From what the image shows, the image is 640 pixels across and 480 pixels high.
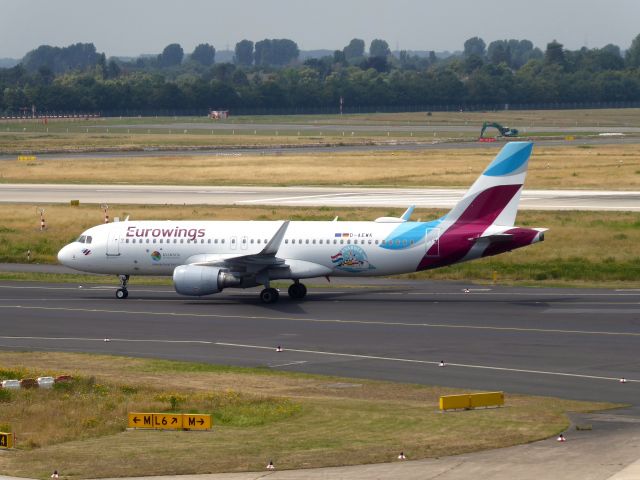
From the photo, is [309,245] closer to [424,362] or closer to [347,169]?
[424,362]

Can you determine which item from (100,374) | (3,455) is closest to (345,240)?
(100,374)

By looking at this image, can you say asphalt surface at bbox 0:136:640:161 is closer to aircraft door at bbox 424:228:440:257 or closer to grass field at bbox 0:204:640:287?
grass field at bbox 0:204:640:287

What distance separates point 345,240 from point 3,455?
30.5m

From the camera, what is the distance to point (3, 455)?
2930cm

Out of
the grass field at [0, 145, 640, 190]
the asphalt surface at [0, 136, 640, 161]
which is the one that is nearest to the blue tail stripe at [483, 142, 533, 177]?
the grass field at [0, 145, 640, 190]

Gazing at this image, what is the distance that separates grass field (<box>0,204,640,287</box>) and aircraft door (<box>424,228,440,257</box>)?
34.4ft

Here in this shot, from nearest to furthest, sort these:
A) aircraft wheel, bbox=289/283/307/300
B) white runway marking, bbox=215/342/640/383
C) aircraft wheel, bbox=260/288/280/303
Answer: white runway marking, bbox=215/342/640/383, aircraft wheel, bbox=260/288/280/303, aircraft wheel, bbox=289/283/307/300

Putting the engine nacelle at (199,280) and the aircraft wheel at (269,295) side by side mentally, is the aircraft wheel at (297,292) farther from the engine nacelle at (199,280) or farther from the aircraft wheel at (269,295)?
the engine nacelle at (199,280)

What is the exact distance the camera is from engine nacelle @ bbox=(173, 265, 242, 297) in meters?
56.4

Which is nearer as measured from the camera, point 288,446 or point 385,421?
point 288,446

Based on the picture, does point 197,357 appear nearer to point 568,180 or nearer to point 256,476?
point 256,476

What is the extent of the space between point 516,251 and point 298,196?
33245 millimetres

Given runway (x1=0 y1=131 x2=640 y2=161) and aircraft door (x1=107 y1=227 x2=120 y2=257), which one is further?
runway (x1=0 y1=131 x2=640 y2=161)

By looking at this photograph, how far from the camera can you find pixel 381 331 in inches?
1953
